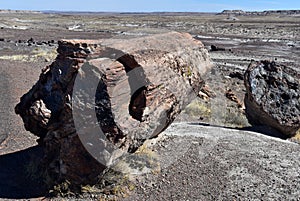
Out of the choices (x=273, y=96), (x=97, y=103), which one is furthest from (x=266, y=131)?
(x=97, y=103)

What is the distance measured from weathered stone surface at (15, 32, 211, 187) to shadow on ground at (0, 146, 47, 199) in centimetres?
50

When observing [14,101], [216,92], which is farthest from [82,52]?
[216,92]

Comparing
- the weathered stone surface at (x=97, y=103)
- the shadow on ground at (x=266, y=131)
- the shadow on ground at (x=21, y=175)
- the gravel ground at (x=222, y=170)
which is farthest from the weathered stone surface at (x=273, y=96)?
the shadow on ground at (x=21, y=175)

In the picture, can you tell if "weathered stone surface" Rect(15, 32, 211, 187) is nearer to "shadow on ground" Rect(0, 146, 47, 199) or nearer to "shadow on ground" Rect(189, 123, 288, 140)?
"shadow on ground" Rect(0, 146, 47, 199)

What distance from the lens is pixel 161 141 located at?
1031 centimetres

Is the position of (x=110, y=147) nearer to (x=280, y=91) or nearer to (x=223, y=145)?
(x=223, y=145)

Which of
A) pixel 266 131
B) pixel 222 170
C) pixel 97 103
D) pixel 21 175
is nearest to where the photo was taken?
pixel 97 103

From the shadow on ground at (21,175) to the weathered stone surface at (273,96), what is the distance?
6.86m

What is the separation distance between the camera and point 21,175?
31.2 feet

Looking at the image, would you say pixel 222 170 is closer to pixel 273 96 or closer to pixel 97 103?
pixel 97 103

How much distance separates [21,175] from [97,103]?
3.12 meters

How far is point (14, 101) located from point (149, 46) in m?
8.52

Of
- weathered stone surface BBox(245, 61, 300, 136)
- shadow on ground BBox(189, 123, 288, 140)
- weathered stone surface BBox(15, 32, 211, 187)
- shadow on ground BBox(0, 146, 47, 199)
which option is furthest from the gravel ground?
shadow on ground BBox(0, 146, 47, 199)

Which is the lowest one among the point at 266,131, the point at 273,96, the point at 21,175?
the point at 21,175
